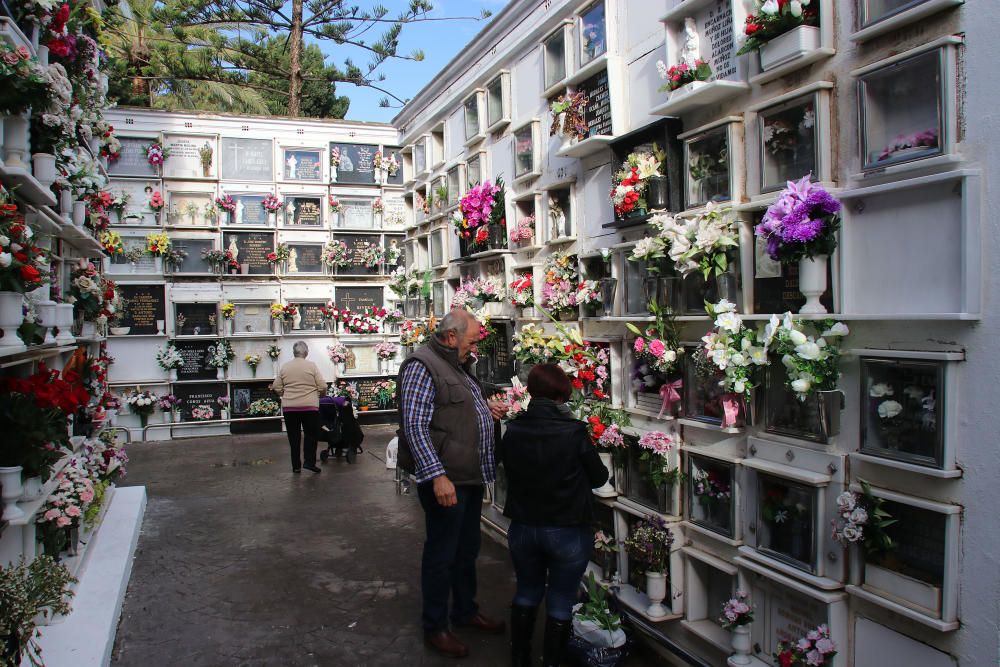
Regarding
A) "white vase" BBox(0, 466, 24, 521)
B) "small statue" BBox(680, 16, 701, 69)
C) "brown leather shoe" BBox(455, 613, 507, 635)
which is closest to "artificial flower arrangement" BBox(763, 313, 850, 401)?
"small statue" BBox(680, 16, 701, 69)

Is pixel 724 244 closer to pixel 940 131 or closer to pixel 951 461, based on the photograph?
pixel 940 131

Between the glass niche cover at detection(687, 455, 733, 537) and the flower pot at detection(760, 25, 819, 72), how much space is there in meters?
1.89

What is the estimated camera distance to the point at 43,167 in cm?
390

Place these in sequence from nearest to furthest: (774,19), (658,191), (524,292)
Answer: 1. (774,19)
2. (658,191)
3. (524,292)

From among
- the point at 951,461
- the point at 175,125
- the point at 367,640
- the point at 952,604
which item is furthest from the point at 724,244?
the point at 175,125

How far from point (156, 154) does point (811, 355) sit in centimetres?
1069

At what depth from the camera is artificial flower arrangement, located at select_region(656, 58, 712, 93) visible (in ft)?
11.8

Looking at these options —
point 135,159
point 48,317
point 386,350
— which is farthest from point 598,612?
point 135,159

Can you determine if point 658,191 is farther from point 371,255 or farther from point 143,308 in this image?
point 143,308

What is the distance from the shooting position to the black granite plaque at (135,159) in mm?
10875

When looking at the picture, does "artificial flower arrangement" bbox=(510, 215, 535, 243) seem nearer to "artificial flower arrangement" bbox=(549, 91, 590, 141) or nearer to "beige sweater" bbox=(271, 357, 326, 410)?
"artificial flower arrangement" bbox=(549, 91, 590, 141)

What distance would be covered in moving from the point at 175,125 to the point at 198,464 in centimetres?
558

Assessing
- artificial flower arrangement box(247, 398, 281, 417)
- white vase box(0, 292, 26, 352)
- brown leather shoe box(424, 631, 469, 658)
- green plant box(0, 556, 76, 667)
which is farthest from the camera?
artificial flower arrangement box(247, 398, 281, 417)

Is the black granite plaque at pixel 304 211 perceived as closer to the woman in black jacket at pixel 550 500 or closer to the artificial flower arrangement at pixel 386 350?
the artificial flower arrangement at pixel 386 350
